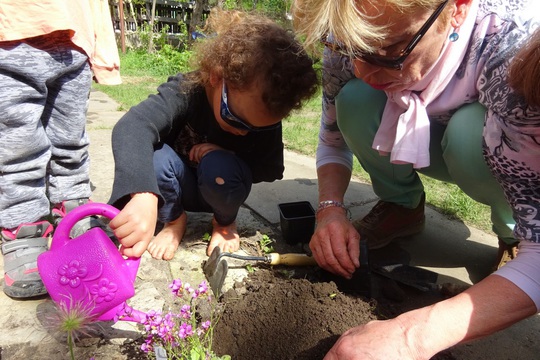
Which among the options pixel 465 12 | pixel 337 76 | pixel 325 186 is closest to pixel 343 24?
pixel 465 12

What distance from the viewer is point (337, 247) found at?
5.16 feet

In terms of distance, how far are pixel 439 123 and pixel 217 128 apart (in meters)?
0.98

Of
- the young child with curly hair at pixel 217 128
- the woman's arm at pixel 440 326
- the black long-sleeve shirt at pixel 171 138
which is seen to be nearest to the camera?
the woman's arm at pixel 440 326

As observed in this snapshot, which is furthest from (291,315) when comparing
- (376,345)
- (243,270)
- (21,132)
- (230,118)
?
(21,132)

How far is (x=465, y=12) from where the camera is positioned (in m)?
1.28

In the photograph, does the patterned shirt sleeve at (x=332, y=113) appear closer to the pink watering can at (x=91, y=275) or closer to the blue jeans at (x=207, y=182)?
the blue jeans at (x=207, y=182)

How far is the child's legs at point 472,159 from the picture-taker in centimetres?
148

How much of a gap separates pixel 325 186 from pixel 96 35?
1.44 meters

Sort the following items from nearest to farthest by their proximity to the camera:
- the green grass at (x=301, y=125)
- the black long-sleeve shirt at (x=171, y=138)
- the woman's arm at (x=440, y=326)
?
the woman's arm at (x=440, y=326) → the black long-sleeve shirt at (x=171, y=138) → the green grass at (x=301, y=125)

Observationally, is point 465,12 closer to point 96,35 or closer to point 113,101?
point 96,35

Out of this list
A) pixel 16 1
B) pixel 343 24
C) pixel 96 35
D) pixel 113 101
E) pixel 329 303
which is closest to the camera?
pixel 343 24

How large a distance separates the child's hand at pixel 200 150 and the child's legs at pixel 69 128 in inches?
22.7

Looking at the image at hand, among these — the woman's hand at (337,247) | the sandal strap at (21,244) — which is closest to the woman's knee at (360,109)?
the woman's hand at (337,247)

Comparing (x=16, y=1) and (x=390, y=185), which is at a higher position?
(x=16, y=1)
